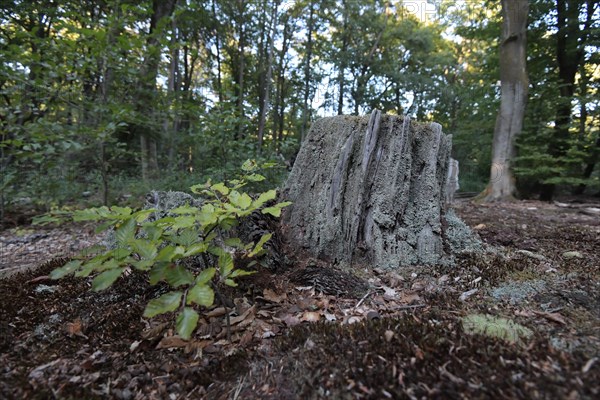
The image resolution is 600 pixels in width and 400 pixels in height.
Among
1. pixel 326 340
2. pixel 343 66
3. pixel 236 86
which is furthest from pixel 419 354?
pixel 343 66

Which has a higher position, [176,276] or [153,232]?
[153,232]

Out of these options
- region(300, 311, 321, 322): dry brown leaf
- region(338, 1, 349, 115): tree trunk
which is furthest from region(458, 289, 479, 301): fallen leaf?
region(338, 1, 349, 115): tree trunk

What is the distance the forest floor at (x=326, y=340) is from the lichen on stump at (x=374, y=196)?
0.27 m

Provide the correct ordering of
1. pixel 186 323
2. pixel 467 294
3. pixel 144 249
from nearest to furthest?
pixel 186 323 → pixel 144 249 → pixel 467 294

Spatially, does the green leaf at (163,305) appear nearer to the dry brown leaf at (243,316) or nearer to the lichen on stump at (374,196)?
the dry brown leaf at (243,316)

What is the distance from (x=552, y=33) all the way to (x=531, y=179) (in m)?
5.24

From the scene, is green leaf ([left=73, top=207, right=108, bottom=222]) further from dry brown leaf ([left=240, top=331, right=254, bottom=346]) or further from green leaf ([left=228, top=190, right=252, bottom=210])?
dry brown leaf ([left=240, top=331, right=254, bottom=346])

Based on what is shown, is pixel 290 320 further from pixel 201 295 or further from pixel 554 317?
pixel 554 317

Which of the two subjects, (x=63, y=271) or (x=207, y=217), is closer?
(x=63, y=271)

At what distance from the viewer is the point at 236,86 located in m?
5.98

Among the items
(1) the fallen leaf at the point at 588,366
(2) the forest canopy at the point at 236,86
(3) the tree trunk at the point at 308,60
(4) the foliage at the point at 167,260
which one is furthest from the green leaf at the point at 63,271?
(3) the tree trunk at the point at 308,60

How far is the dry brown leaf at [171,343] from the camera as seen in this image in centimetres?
167

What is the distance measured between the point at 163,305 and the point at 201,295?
0.20 m

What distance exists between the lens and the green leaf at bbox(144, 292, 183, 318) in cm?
133
